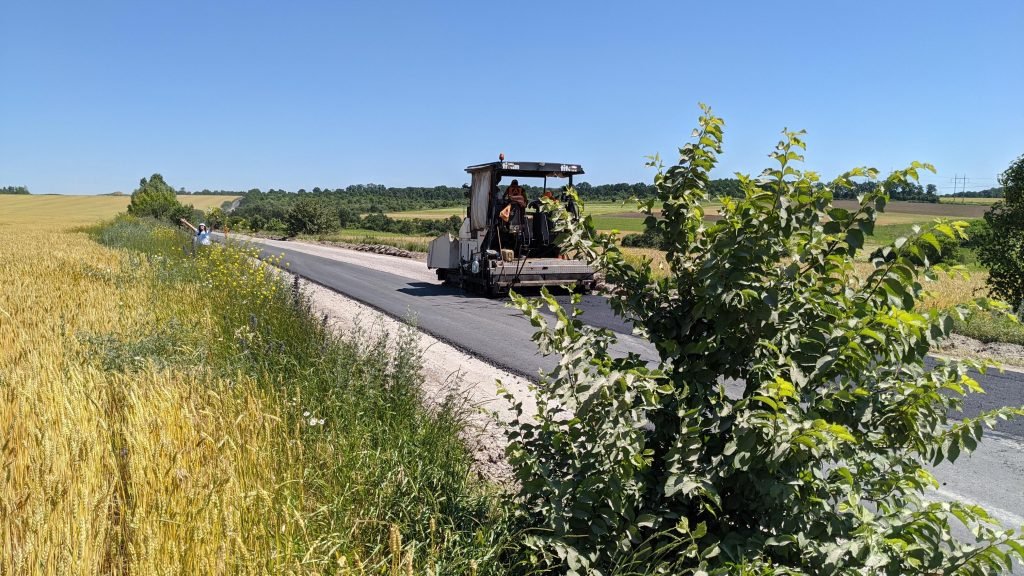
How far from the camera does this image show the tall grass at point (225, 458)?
2.35 meters

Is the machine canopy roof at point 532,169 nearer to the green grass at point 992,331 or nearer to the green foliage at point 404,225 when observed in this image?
the green grass at point 992,331

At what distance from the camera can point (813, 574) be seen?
7.35 feet

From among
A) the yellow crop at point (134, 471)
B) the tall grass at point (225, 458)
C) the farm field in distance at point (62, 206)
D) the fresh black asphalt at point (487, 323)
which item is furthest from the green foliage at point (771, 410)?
the farm field in distance at point (62, 206)

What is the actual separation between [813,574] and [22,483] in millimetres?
3128

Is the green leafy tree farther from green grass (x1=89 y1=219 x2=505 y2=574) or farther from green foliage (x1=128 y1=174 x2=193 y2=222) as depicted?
green foliage (x1=128 y1=174 x2=193 y2=222)

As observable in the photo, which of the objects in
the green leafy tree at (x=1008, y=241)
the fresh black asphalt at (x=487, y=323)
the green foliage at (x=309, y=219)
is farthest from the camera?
the green foliage at (x=309, y=219)

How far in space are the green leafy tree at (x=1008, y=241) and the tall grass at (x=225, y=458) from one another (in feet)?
38.6

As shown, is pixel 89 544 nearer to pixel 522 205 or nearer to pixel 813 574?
pixel 813 574

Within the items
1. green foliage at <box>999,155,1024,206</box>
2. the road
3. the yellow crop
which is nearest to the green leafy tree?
green foliage at <box>999,155,1024,206</box>

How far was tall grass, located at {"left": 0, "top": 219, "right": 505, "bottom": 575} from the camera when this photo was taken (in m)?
2.35

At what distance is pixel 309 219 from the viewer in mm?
56406

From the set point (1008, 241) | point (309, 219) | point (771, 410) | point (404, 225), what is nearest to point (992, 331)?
point (1008, 241)

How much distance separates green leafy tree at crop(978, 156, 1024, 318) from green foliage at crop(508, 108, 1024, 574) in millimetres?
11636

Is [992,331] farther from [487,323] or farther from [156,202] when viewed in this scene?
[156,202]
